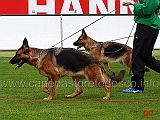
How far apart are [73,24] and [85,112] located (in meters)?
14.0

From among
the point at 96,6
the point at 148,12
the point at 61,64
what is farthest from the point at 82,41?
the point at 96,6

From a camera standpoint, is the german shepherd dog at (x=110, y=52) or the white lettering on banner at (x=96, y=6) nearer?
the german shepherd dog at (x=110, y=52)

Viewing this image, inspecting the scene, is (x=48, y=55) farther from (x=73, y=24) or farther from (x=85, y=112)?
(x=73, y=24)

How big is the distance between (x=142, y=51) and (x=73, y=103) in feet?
6.26

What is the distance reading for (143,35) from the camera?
30.7ft

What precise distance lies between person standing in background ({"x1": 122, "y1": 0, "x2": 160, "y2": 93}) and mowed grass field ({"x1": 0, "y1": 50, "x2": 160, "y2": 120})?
0.33 metres

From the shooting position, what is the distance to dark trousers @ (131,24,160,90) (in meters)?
9.34

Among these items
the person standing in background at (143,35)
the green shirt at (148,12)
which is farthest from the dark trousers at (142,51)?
the green shirt at (148,12)

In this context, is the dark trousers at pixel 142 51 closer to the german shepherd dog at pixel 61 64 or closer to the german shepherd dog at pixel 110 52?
the german shepherd dog at pixel 61 64

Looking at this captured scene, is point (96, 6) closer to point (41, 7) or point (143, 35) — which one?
point (41, 7)

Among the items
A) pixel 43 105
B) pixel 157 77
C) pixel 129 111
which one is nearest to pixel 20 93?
pixel 43 105

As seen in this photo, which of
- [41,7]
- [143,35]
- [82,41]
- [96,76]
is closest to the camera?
[96,76]

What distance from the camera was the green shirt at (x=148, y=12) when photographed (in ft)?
29.7

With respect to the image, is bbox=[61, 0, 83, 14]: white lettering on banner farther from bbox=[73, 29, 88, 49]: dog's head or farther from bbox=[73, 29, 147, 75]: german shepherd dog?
bbox=[73, 29, 147, 75]: german shepherd dog
